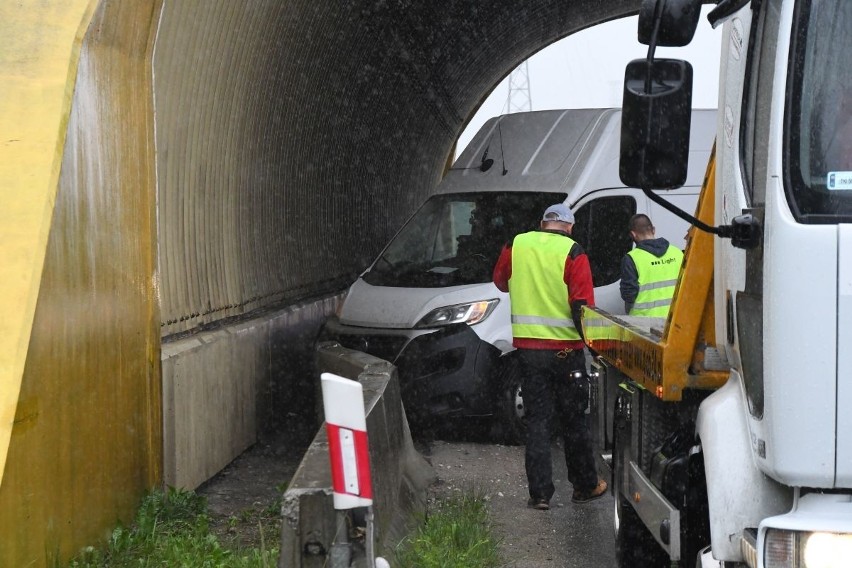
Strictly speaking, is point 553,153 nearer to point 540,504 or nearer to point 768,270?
point 540,504

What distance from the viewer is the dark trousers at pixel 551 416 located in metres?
8.24

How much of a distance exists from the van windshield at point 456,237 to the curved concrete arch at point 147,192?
126 cm

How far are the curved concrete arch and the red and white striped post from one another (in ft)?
4.66

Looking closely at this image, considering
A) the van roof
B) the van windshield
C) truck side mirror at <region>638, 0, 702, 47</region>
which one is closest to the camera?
truck side mirror at <region>638, 0, 702, 47</region>

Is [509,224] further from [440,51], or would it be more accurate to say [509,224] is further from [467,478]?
[440,51]

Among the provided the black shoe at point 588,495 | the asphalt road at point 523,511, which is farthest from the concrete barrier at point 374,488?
the black shoe at point 588,495

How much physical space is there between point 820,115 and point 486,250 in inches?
304

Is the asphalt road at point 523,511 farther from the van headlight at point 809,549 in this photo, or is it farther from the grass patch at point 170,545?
the van headlight at point 809,549

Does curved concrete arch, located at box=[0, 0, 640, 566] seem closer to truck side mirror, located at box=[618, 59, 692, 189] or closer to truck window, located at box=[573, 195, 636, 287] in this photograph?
truck side mirror, located at box=[618, 59, 692, 189]

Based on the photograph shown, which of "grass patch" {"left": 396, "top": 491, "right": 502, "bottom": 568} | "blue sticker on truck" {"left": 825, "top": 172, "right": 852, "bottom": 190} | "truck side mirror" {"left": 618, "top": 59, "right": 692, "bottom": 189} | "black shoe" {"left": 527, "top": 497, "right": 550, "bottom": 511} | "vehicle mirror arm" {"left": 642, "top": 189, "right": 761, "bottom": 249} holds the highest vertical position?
"truck side mirror" {"left": 618, "top": 59, "right": 692, "bottom": 189}

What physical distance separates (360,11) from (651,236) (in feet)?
16.3

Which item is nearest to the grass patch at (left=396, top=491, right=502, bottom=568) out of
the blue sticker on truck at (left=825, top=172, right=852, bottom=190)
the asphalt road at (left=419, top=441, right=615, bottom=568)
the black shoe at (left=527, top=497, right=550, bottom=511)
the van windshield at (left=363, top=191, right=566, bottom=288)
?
the asphalt road at (left=419, top=441, right=615, bottom=568)

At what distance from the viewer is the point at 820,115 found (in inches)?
154

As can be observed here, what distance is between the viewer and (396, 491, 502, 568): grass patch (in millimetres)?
6203
